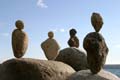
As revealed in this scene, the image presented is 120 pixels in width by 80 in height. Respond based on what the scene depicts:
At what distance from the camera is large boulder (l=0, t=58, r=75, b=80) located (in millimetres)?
10602

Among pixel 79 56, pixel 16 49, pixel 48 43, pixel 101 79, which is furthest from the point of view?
pixel 48 43

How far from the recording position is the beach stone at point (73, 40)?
15848 mm

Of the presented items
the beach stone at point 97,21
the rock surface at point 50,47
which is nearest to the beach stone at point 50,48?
the rock surface at point 50,47

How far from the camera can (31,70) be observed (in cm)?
1063

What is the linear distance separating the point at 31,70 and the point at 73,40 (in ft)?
18.2

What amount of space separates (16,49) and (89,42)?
275 centimetres

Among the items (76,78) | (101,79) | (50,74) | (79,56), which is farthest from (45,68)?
(79,56)

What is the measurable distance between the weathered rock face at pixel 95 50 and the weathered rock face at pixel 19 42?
2.30m

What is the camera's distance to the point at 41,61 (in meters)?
11.0


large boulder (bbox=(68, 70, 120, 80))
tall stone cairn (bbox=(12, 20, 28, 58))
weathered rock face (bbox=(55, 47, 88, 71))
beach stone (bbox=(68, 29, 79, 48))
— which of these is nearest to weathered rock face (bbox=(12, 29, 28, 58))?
tall stone cairn (bbox=(12, 20, 28, 58))

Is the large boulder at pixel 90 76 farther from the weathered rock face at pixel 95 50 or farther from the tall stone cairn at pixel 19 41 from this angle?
the tall stone cairn at pixel 19 41

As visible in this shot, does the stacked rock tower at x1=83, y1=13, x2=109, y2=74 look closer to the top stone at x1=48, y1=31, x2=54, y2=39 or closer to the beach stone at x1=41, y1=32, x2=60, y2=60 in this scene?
the beach stone at x1=41, y1=32, x2=60, y2=60

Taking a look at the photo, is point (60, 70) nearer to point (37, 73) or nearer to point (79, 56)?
point (37, 73)

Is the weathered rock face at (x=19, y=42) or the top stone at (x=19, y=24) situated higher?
the top stone at (x=19, y=24)
